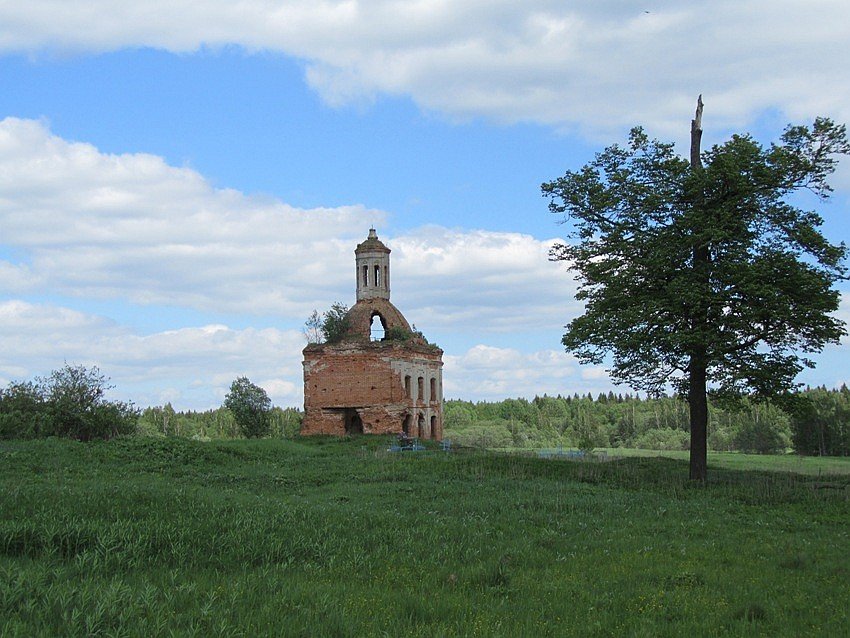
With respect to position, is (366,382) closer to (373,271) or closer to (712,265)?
(373,271)

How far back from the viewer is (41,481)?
688 inches

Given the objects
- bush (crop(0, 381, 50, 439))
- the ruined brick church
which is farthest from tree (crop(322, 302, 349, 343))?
bush (crop(0, 381, 50, 439))

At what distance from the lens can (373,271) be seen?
4988 centimetres

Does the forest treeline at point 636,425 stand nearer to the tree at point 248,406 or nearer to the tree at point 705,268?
the tree at point 248,406

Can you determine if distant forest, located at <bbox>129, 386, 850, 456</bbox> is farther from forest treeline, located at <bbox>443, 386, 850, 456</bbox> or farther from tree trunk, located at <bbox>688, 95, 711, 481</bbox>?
tree trunk, located at <bbox>688, 95, 711, 481</bbox>

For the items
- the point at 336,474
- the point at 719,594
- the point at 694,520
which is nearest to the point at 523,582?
the point at 719,594

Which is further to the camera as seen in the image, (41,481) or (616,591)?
(41,481)

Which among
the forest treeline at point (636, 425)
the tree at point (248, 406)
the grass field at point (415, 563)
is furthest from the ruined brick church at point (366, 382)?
the grass field at point (415, 563)

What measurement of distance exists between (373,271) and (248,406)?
1321 cm

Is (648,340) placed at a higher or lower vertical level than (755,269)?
lower

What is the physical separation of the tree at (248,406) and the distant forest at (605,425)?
2.35 m

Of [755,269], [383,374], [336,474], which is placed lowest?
[336,474]

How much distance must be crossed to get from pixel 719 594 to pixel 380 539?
4922 mm

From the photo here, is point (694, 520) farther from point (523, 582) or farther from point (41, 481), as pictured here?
point (41, 481)
